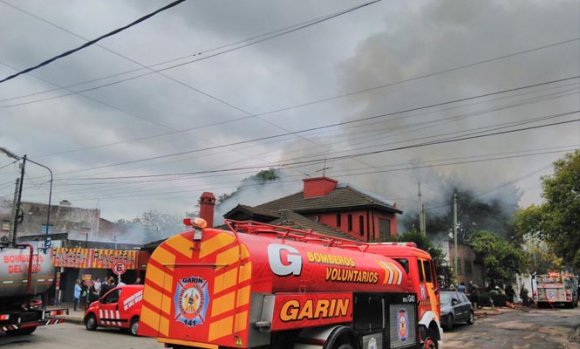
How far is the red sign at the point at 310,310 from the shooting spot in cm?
613

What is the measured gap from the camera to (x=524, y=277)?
45875 mm

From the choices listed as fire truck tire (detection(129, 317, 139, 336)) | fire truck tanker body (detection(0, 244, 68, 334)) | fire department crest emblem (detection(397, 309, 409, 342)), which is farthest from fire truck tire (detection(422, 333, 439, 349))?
fire truck tanker body (detection(0, 244, 68, 334))

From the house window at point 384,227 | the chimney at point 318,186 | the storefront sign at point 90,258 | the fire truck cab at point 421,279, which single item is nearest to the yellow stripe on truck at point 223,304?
the fire truck cab at point 421,279

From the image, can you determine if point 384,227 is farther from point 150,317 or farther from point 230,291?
point 230,291

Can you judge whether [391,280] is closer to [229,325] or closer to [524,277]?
[229,325]

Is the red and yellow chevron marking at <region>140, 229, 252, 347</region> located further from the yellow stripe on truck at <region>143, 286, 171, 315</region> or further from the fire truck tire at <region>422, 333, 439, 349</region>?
the fire truck tire at <region>422, 333, 439, 349</region>

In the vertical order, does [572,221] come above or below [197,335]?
above

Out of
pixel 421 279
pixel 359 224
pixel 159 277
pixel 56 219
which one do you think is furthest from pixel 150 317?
pixel 56 219

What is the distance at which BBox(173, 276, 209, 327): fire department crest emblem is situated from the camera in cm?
636

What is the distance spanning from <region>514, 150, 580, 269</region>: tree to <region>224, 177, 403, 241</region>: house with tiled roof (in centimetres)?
1018

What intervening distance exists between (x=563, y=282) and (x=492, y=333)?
2063cm

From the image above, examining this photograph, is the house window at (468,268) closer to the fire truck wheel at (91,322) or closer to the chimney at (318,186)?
the chimney at (318,186)

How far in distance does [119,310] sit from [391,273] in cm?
1018

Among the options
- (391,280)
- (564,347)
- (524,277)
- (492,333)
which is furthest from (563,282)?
(391,280)
